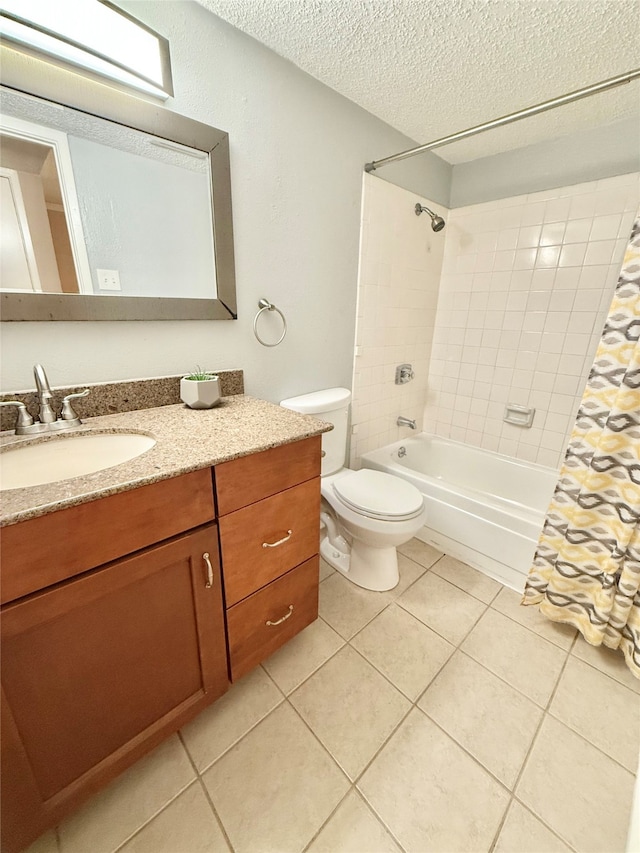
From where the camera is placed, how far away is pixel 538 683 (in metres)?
1.16

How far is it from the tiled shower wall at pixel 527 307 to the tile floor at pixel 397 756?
3.80ft

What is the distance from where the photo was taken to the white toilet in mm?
1375

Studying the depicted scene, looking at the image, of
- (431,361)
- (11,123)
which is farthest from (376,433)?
(11,123)

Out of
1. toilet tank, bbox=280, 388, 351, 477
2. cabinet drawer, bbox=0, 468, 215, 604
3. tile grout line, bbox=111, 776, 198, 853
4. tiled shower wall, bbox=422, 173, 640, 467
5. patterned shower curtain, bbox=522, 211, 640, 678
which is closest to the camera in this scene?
cabinet drawer, bbox=0, 468, 215, 604

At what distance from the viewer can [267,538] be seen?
966 mm

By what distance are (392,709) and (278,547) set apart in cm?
64

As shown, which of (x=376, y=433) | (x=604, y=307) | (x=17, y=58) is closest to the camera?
(x=17, y=58)

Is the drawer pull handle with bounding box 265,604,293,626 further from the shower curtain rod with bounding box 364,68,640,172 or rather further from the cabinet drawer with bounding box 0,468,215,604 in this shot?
the shower curtain rod with bounding box 364,68,640,172

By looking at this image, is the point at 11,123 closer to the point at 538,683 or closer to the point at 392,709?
the point at 392,709

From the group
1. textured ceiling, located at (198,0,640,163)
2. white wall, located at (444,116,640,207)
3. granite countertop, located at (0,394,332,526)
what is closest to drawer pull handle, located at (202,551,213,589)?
granite countertop, located at (0,394,332,526)

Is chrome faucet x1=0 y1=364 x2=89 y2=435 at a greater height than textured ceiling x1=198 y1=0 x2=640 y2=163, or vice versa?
textured ceiling x1=198 y1=0 x2=640 y2=163

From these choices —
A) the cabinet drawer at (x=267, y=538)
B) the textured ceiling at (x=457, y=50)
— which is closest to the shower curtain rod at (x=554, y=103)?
the textured ceiling at (x=457, y=50)

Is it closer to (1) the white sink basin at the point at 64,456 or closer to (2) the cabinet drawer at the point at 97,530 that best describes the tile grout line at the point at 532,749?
(2) the cabinet drawer at the point at 97,530

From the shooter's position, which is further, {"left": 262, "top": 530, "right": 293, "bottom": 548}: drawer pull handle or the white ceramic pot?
the white ceramic pot
